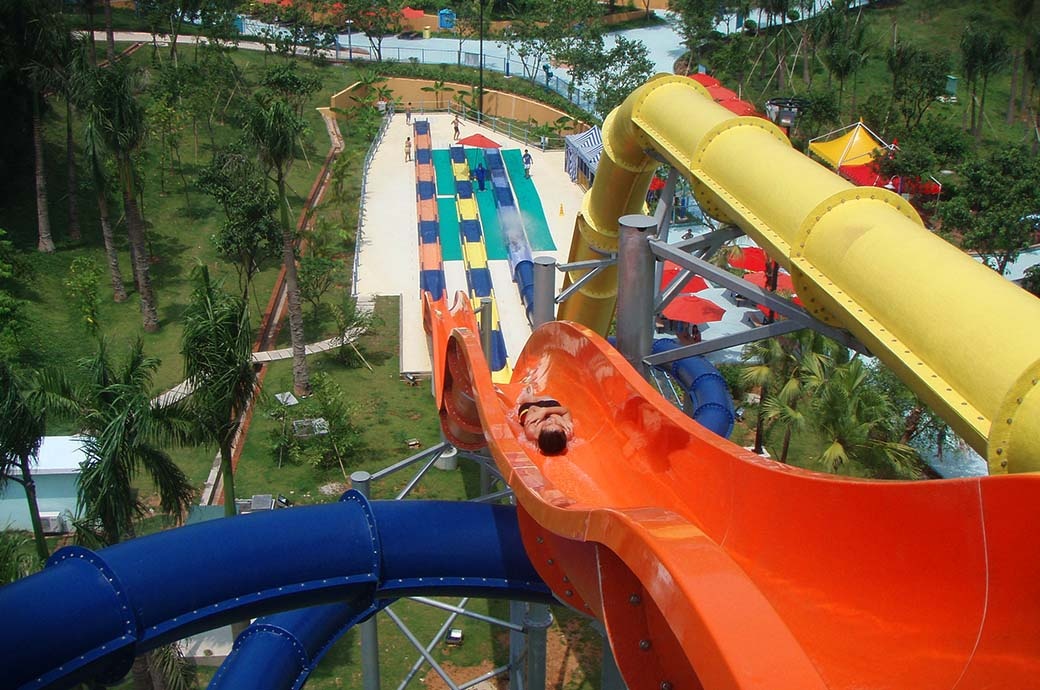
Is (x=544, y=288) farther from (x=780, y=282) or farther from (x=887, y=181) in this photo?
(x=887, y=181)

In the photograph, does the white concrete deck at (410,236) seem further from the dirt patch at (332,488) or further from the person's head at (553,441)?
the person's head at (553,441)

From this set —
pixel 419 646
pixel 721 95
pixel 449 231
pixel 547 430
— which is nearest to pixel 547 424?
pixel 547 430

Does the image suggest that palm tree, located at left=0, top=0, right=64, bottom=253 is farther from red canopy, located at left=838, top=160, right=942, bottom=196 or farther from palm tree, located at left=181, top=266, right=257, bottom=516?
red canopy, located at left=838, top=160, right=942, bottom=196

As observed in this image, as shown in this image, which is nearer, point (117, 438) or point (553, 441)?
point (553, 441)

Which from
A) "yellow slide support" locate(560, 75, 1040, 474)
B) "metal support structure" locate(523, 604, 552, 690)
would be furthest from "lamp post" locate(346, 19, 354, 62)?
"metal support structure" locate(523, 604, 552, 690)

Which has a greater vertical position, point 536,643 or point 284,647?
point 284,647

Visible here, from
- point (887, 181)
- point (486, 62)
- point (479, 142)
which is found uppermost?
point (486, 62)
